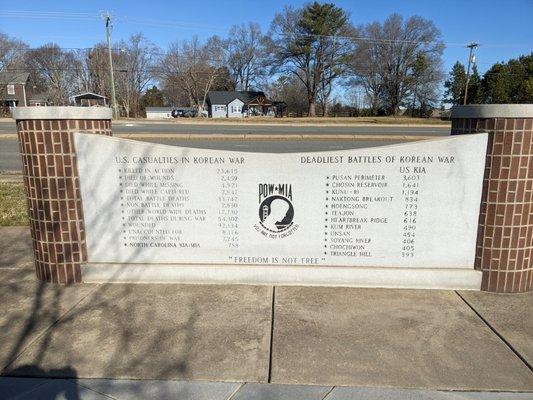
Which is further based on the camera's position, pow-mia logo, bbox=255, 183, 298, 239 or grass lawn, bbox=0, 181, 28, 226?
grass lawn, bbox=0, 181, 28, 226

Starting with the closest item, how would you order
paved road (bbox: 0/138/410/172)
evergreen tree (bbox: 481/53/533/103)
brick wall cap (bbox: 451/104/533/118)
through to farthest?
1. brick wall cap (bbox: 451/104/533/118)
2. paved road (bbox: 0/138/410/172)
3. evergreen tree (bbox: 481/53/533/103)

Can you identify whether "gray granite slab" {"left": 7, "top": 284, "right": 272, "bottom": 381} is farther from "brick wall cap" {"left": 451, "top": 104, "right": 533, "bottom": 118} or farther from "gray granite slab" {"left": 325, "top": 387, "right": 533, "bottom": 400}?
"brick wall cap" {"left": 451, "top": 104, "right": 533, "bottom": 118}

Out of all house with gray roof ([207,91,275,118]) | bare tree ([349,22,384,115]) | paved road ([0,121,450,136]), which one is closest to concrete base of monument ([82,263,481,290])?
paved road ([0,121,450,136])

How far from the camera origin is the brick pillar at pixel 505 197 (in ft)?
12.1

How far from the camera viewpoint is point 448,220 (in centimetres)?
395

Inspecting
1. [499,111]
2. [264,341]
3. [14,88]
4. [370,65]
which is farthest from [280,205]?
[14,88]

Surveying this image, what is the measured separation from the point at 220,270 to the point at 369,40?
210 ft

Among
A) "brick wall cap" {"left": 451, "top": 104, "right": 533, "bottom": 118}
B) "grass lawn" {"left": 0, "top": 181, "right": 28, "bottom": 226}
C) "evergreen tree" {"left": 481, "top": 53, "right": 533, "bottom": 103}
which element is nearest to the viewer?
"brick wall cap" {"left": 451, "top": 104, "right": 533, "bottom": 118}

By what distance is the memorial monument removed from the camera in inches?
153

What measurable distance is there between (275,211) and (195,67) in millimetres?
71162

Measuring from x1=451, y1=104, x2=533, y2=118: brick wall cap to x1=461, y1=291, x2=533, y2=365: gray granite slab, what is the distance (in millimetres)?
Answer: 1637

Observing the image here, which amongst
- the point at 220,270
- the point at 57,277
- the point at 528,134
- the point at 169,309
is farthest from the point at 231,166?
the point at 528,134

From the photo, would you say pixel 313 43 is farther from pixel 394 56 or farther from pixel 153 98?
pixel 153 98

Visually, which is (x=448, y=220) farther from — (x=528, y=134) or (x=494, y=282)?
(x=528, y=134)
